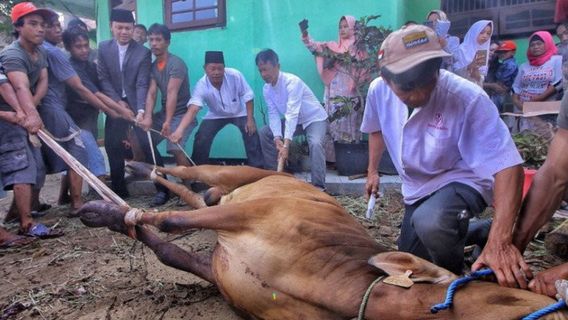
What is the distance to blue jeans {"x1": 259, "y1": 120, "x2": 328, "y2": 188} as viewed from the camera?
18.5 ft

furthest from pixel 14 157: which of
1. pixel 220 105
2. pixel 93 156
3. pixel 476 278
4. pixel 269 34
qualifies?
pixel 269 34

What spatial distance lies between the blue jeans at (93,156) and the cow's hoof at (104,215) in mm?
2352

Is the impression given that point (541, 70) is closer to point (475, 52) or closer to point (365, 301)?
point (475, 52)

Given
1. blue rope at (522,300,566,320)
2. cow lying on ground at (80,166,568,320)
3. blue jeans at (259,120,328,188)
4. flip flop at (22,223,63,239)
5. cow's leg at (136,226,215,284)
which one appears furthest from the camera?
blue jeans at (259,120,328,188)

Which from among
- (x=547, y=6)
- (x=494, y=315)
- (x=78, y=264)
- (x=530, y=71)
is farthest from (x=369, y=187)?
(x=547, y=6)

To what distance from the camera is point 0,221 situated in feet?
16.2

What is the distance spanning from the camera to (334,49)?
6.66 metres

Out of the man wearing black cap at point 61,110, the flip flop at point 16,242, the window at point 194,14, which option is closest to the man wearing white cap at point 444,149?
the flip flop at point 16,242

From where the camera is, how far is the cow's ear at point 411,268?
76.8 inches

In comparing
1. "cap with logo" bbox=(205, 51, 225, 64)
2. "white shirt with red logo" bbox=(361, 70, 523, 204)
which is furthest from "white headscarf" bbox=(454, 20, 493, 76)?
"white shirt with red logo" bbox=(361, 70, 523, 204)

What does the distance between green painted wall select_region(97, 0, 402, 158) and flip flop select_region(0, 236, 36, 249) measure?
3.84 meters

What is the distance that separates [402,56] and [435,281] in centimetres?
116

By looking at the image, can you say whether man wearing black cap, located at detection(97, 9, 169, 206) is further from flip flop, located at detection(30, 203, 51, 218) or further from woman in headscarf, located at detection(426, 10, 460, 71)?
woman in headscarf, located at detection(426, 10, 460, 71)

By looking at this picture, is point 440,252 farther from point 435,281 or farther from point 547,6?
point 547,6
